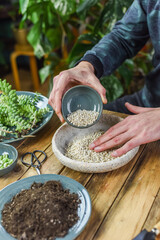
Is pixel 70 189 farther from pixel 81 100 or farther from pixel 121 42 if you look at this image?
pixel 121 42

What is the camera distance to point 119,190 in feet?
2.97

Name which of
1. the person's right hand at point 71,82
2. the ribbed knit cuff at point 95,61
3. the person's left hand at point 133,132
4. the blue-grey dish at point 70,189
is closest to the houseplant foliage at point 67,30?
the ribbed knit cuff at point 95,61

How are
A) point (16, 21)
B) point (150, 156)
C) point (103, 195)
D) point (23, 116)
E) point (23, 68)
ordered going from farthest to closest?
point (23, 68), point (16, 21), point (23, 116), point (150, 156), point (103, 195)

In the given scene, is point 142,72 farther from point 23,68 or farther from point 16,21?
point 23,68

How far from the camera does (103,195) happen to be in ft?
2.92

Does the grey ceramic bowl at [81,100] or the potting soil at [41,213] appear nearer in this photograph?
the potting soil at [41,213]

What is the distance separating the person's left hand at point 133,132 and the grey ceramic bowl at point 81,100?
0.36 ft

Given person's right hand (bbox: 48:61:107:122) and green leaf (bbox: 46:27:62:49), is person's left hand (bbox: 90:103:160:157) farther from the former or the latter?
green leaf (bbox: 46:27:62:49)

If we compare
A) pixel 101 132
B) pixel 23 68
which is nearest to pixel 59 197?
pixel 101 132

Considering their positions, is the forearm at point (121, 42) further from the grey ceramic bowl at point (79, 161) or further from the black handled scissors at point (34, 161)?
the black handled scissors at point (34, 161)

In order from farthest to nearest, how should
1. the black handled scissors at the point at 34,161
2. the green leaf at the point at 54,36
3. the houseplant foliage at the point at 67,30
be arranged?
the green leaf at the point at 54,36, the houseplant foliage at the point at 67,30, the black handled scissors at the point at 34,161

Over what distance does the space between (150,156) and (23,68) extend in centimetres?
296

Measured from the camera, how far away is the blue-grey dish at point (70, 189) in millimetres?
740

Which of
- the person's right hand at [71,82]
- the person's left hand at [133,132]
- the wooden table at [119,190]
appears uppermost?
the person's right hand at [71,82]
